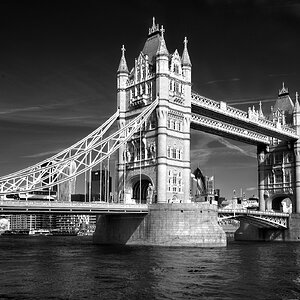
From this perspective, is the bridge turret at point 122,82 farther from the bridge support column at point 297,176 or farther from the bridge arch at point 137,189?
the bridge support column at point 297,176

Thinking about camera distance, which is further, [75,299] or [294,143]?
[294,143]

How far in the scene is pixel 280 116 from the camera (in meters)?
123

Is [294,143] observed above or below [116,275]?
above

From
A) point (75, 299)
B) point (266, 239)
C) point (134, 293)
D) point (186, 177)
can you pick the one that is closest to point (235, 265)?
point (134, 293)

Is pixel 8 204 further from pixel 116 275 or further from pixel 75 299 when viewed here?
pixel 75 299

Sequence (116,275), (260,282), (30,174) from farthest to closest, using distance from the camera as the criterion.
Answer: (30,174) < (116,275) < (260,282)

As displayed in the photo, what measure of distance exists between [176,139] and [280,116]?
44627 mm

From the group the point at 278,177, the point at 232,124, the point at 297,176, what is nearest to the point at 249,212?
the point at 232,124

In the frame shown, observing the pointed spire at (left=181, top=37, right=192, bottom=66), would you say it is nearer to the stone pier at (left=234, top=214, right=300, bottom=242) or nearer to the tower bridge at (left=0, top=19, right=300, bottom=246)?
the tower bridge at (left=0, top=19, right=300, bottom=246)

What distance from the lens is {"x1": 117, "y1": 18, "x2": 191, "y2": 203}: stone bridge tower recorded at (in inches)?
3344

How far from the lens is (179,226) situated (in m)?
76.9

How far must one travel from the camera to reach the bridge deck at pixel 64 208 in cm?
6278

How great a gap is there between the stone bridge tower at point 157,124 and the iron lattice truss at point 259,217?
9.98 meters

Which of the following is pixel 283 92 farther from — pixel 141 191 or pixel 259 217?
pixel 141 191
